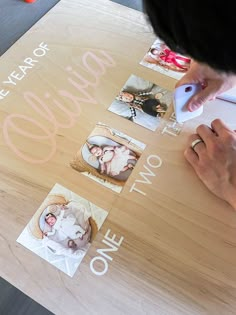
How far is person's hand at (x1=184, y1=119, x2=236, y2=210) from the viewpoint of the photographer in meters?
0.59

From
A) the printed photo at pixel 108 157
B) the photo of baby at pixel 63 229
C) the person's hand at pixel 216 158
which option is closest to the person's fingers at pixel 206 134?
the person's hand at pixel 216 158

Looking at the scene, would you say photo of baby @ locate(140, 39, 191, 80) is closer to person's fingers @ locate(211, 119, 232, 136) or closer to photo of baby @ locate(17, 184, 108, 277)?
person's fingers @ locate(211, 119, 232, 136)

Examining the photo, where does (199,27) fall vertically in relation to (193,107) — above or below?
below

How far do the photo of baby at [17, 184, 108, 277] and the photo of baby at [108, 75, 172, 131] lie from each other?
19 centimetres

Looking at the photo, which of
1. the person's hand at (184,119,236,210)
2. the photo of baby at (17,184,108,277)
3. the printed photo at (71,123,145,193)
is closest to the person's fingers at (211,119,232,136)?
the person's hand at (184,119,236,210)

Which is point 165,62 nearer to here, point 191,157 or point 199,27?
point 191,157

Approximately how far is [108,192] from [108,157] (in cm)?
6

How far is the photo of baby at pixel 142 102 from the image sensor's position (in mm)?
667

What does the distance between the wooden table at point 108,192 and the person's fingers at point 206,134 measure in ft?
0.09

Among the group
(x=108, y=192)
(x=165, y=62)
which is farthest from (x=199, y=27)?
(x=165, y=62)

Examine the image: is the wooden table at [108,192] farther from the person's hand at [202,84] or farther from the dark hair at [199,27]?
the dark hair at [199,27]

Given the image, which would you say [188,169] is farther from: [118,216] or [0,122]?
[0,122]

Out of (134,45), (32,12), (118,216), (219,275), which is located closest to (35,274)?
(118,216)

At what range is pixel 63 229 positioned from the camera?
547 mm
